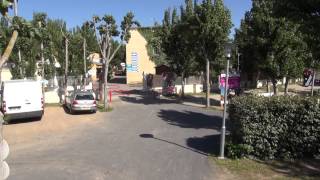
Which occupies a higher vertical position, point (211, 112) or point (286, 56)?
point (286, 56)

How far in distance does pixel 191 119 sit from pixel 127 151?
968cm

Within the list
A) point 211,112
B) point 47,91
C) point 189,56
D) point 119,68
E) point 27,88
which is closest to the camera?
point 27,88

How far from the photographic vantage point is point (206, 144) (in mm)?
18766

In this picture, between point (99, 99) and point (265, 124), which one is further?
point (99, 99)

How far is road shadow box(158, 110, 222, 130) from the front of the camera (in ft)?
79.8

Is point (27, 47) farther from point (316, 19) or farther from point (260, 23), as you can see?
point (316, 19)

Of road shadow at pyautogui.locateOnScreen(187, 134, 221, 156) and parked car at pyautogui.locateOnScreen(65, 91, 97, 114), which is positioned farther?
parked car at pyautogui.locateOnScreen(65, 91, 97, 114)

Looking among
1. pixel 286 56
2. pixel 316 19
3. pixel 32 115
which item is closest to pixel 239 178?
pixel 316 19

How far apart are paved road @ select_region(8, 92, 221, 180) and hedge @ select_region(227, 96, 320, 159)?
5.80 ft

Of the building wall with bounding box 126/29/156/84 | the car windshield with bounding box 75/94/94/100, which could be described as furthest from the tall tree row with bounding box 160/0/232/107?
the building wall with bounding box 126/29/156/84

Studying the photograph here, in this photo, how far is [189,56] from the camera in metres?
39.6

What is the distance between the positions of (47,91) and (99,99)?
13.8ft

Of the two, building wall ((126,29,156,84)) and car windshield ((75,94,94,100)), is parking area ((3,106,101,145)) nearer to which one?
car windshield ((75,94,94,100))

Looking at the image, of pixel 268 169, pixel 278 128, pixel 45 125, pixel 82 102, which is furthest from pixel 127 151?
pixel 82 102
